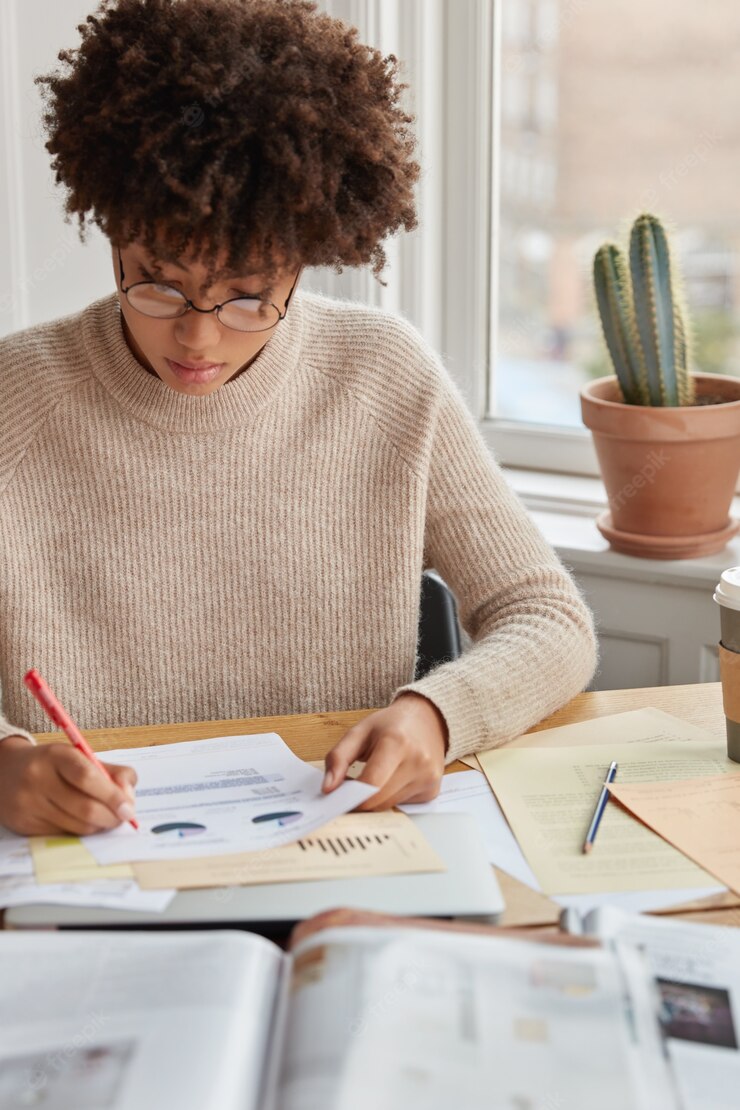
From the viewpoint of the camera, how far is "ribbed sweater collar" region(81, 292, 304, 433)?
1.39 metres

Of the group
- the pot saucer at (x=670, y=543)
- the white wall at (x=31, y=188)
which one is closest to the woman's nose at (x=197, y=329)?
the white wall at (x=31, y=188)

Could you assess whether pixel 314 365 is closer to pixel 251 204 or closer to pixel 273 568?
pixel 273 568

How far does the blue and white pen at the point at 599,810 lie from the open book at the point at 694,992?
→ 0.38ft

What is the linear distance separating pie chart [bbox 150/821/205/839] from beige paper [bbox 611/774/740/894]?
0.36 m

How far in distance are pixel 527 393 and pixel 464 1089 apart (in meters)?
1.88

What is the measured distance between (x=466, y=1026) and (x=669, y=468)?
1.35 meters

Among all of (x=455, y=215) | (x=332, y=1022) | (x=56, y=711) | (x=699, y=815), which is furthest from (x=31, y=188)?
(x=332, y=1022)

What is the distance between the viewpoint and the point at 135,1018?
70cm

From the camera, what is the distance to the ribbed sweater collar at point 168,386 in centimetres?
139

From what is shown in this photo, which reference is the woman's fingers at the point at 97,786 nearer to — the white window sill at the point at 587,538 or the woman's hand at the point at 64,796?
the woman's hand at the point at 64,796

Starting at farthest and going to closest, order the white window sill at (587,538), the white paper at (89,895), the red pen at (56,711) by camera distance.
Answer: the white window sill at (587,538) → the red pen at (56,711) → the white paper at (89,895)

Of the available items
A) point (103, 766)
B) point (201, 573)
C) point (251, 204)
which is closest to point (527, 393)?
point (201, 573)

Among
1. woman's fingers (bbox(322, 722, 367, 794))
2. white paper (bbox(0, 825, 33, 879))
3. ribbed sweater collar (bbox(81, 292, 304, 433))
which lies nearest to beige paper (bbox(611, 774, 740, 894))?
woman's fingers (bbox(322, 722, 367, 794))

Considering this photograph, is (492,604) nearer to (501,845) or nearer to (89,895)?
(501,845)
